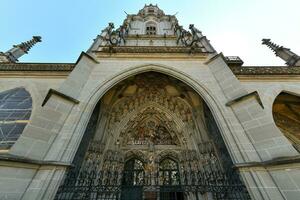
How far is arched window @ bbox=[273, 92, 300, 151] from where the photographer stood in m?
6.49

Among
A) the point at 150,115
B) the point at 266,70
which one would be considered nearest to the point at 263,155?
the point at 150,115

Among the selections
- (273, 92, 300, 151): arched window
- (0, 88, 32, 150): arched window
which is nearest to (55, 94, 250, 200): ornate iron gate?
(0, 88, 32, 150): arched window

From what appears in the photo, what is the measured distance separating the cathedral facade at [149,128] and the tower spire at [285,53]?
4.85 metres

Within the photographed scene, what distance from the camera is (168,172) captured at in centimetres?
592

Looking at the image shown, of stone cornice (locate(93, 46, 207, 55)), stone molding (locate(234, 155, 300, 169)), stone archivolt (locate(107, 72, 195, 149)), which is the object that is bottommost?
stone molding (locate(234, 155, 300, 169))

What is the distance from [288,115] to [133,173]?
7.97 m

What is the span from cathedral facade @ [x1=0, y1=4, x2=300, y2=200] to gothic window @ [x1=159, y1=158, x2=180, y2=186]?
0.14 feet

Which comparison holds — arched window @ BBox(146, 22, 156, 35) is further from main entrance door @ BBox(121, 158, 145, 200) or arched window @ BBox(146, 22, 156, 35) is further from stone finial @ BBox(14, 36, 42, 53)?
stone finial @ BBox(14, 36, 42, 53)

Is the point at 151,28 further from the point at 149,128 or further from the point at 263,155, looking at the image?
the point at 263,155

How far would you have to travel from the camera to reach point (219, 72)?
574cm

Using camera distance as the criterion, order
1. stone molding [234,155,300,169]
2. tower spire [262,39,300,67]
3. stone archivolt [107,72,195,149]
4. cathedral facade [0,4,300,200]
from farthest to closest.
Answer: tower spire [262,39,300,67] < stone archivolt [107,72,195,149] < cathedral facade [0,4,300,200] < stone molding [234,155,300,169]

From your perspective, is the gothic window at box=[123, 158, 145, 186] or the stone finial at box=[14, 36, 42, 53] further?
the stone finial at box=[14, 36, 42, 53]

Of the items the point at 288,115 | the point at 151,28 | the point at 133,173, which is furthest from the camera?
the point at 151,28

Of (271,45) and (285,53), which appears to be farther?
(271,45)
